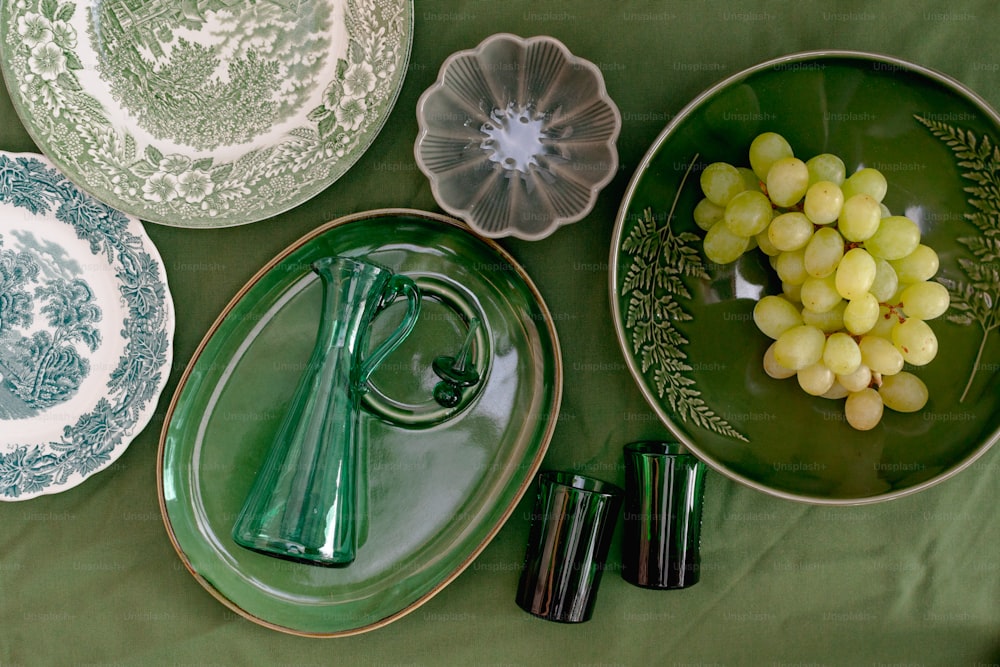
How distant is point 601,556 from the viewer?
0.55 metres

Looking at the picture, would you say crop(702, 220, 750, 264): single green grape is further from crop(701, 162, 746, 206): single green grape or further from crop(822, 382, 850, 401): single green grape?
crop(822, 382, 850, 401): single green grape

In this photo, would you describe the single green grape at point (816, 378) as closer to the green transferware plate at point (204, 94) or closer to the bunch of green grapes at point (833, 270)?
the bunch of green grapes at point (833, 270)

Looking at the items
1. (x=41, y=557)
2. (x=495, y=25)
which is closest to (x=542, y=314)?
(x=495, y=25)

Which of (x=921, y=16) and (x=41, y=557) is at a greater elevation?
(x=921, y=16)

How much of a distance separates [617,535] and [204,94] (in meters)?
0.54

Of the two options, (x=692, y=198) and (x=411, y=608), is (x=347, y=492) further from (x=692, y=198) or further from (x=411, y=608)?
(x=692, y=198)

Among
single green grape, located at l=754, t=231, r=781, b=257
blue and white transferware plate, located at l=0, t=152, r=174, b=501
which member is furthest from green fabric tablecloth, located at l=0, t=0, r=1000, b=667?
single green grape, located at l=754, t=231, r=781, b=257

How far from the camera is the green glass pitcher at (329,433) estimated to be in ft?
1.66

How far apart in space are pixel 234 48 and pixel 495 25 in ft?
0.75

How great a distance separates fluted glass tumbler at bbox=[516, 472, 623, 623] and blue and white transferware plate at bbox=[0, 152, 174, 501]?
1.17 feet

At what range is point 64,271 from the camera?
0.57 m

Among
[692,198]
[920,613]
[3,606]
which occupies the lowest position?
[3,606]

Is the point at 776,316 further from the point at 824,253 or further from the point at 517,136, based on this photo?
the point at 517,136

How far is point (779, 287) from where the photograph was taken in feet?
1.78
